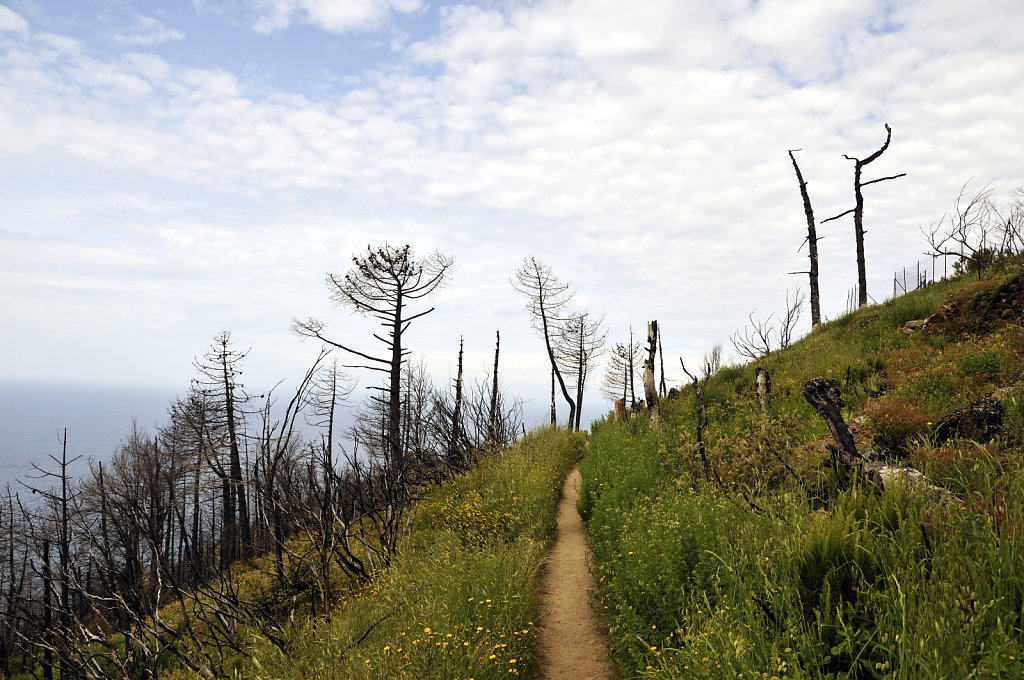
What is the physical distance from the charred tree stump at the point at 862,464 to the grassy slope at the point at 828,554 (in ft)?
0.58

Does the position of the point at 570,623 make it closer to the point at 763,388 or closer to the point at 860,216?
the point at 763,388

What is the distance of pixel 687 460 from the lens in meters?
8.57

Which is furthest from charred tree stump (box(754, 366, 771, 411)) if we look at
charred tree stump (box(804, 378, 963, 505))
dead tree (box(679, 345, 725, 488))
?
charred tree stump (box(804, 378, 963, 505))

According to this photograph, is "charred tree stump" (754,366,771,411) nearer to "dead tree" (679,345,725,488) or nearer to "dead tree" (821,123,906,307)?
"dead tree" (679,345,725,488)

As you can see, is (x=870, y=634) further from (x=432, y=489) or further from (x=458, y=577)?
(x=432, y=489)

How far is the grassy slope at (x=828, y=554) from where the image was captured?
2656 mm

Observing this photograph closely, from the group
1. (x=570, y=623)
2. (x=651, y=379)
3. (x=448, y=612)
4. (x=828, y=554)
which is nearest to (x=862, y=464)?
(x=828, y=554)

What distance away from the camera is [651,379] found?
46.8 ft

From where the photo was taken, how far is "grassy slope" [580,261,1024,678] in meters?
2.66

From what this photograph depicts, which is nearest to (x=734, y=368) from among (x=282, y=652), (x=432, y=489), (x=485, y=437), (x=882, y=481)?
(x=485, y=437)

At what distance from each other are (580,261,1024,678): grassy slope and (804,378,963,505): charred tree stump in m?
0.18

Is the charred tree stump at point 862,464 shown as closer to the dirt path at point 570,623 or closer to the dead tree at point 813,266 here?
the dirt path at point 570,623

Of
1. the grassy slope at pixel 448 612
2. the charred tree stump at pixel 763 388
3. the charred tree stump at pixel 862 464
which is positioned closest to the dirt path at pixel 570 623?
the grassy slope at pixel 448 612

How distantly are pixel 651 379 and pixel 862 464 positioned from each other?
1018 centimetres
